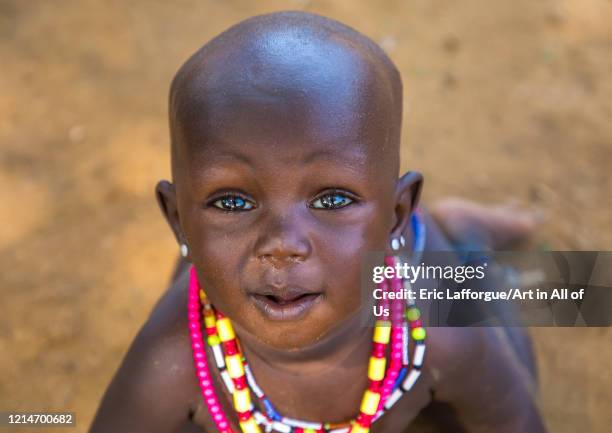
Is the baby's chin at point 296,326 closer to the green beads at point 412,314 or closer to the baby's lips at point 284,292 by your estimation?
the baby's lips at point 284,292

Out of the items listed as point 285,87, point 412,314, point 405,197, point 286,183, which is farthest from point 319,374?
point 285,87

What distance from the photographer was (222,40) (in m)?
1.61

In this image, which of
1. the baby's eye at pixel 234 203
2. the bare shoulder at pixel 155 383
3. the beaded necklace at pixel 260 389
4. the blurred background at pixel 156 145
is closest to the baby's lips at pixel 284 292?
the baby's eye at pixel 234 203

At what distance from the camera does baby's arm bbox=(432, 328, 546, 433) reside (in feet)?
6.47

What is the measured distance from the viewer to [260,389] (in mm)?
1951

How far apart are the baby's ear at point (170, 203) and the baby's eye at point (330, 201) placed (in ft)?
1.21

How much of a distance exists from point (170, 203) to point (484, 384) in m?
0.93

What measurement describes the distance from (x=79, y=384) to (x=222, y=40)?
1623mm

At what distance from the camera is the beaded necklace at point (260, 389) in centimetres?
191

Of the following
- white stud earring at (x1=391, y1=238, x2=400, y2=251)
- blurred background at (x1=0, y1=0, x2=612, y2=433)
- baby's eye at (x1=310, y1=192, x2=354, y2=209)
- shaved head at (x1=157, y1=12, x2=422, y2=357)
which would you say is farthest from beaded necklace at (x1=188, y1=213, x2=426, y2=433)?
blurred background at (x1=0, y1=0, x2=612, y2=433)

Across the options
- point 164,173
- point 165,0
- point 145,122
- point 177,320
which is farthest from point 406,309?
point 165,0

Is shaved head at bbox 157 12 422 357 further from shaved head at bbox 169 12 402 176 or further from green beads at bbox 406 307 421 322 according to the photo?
green beads at bbox 406 307 421 322

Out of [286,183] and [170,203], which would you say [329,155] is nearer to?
[286,183]

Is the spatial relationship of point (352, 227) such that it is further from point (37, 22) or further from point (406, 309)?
point (37, 22)
